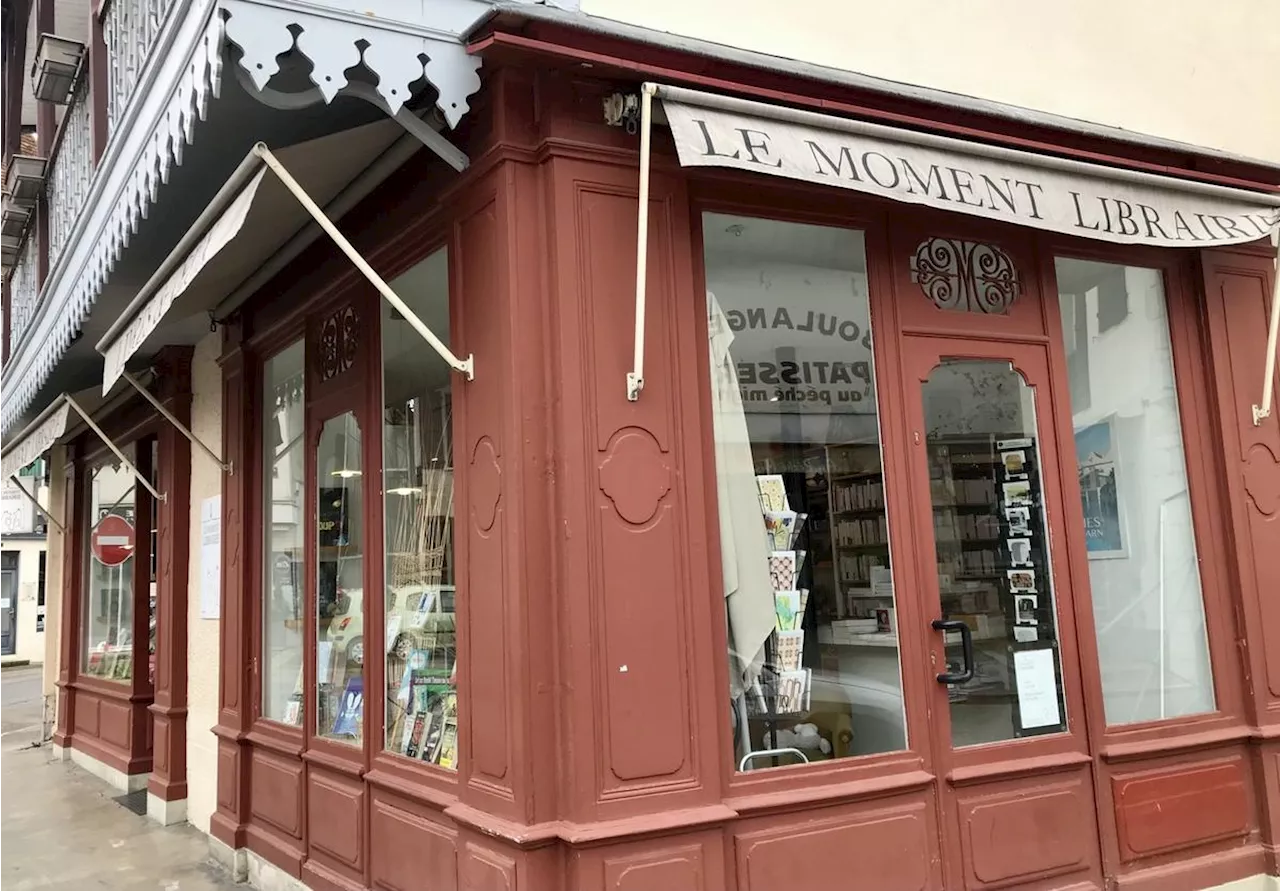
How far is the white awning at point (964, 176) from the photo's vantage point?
371 centimetres

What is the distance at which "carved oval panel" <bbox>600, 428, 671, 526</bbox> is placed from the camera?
12.0 ft

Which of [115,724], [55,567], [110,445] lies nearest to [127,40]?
[110,445]

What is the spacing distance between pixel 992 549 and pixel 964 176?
178 cm

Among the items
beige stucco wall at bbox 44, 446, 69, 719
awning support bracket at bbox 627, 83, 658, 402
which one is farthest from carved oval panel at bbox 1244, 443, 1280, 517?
beige stucco wall at bbox 44, 446, 69, 719

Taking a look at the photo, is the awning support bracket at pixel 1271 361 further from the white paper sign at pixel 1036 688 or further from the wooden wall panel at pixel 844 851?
the wooden wall panel at pixel 844 851

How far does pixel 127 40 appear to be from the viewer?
17.0 ft

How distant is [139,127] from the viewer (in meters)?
4.59

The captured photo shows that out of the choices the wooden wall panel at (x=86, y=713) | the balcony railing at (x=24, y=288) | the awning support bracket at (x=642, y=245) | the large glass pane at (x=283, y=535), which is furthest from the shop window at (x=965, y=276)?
the wooden wall panel at (x=86, y=713)

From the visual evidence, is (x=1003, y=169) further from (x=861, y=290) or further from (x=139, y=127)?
(x=139, y=127)

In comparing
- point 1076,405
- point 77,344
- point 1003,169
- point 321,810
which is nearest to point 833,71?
point 1003,169

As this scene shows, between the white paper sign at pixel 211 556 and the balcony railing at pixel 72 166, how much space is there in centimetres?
208

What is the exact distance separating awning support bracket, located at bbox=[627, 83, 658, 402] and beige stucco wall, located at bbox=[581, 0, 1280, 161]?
0.61m

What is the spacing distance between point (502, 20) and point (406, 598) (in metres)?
2.69

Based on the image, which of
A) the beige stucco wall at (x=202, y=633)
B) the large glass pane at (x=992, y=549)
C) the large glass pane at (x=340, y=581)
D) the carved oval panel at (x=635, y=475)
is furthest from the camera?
the beige stucco wall at (x=202, y=633)
